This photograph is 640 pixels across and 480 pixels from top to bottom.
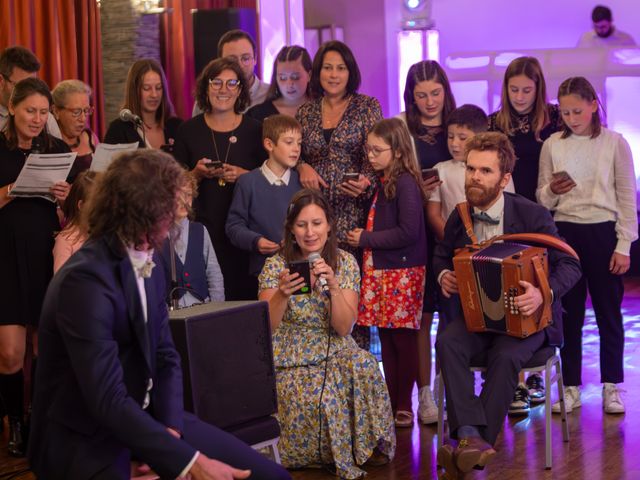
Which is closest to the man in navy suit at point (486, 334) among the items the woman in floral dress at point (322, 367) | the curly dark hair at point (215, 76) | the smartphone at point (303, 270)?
the woman in floral dress at point (322, 367)

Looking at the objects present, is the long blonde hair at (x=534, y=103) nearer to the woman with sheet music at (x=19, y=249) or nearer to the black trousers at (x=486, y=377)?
the black trousers at (x=486, y=377)

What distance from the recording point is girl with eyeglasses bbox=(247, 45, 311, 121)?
15.7 ft

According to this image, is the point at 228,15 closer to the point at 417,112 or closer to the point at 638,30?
the point at 417,112

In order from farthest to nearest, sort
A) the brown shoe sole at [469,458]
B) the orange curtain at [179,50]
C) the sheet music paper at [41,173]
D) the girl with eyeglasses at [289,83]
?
the orange curtain at [179,50] < the girl with eyeglasses at [289,83] < the sheet music paper at [41,173] < the brown shoe sole at [469,458]

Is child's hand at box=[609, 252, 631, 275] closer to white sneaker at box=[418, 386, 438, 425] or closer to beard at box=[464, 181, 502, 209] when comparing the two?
A: beard at box=[464, 181, 502, 209]

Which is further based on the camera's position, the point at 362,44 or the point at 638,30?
the point at 362,44

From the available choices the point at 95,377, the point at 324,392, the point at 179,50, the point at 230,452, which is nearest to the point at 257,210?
the point at 324,392

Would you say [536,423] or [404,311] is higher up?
[404,311]

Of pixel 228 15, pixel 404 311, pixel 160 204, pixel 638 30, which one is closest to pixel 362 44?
pixel 638 30

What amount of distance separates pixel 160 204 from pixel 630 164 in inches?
105

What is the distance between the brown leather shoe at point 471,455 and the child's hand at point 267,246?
3.94ft

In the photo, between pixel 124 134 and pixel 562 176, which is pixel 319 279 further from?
pixel 124 134

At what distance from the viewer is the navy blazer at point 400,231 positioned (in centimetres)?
418

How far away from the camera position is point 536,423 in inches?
165
